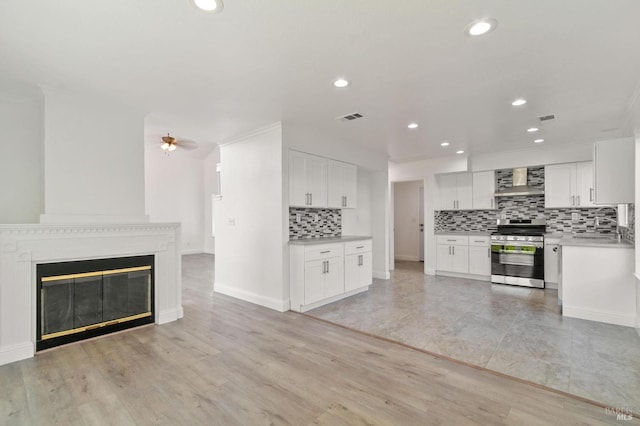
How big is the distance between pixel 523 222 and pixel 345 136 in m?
4.16

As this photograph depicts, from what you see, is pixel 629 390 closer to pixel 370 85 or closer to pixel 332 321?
pixel 332 321

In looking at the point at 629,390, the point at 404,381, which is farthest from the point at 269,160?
the point at 629,390

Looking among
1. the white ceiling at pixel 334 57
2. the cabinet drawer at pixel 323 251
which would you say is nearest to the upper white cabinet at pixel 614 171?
the white ceiling at pixel 334 57

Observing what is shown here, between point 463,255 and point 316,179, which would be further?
point 463,255

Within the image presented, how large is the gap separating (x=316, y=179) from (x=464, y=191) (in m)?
3.71

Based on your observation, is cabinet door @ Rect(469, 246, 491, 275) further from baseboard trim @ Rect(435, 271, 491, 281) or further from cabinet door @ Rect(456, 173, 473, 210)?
cabinet door @ Rect(456, 173, 473, 210)

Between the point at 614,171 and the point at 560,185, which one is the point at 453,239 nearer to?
the point at 560,185

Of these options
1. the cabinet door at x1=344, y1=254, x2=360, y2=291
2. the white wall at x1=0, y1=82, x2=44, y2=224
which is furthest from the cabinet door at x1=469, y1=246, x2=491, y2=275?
the white wall at x1=0, y1=82, x2=44, y2=224

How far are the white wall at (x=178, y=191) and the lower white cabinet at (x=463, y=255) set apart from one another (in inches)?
324

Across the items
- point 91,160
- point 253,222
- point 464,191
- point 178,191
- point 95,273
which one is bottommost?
point 95,273

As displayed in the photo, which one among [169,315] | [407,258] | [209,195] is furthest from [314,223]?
[209,195]

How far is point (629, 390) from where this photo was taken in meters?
2.21

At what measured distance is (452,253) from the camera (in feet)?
21.4

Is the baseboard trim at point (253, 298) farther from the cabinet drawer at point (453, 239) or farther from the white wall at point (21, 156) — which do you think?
the cabinet drawer at point (453, 239)
